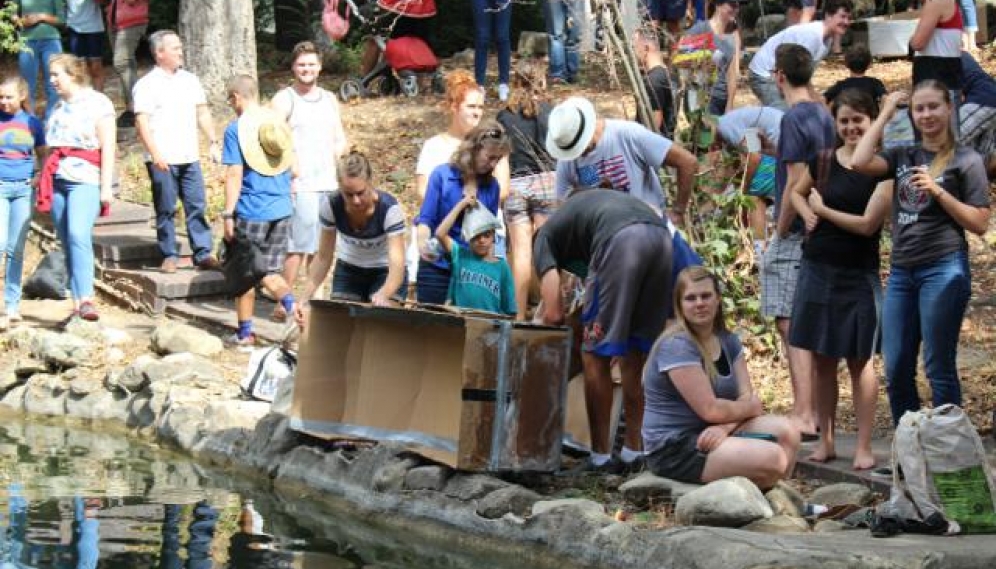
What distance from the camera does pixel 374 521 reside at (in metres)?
8.73

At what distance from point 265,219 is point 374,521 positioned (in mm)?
3643

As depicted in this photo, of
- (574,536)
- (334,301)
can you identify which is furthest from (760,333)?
(574,536)

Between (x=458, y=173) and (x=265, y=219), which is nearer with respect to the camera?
(x=458, y=173)

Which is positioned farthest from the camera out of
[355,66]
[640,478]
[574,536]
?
[355,66]

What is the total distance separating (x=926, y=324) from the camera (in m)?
8.20

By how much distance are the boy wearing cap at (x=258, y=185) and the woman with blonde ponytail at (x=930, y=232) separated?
15.0 feet

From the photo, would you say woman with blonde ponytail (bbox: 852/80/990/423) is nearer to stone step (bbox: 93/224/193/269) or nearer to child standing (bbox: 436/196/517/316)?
child standing (bbox: 436/196/517/316)

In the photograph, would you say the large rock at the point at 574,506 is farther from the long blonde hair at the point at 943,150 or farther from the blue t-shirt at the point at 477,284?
the long blonde hair at the point at 943,150

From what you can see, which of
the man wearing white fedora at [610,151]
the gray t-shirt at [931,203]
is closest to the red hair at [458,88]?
the man wearing white fedora at [610,151]

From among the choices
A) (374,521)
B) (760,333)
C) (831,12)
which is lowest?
(374,521)

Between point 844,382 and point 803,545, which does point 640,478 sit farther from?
point 844,382

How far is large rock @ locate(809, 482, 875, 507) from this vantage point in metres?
7.98

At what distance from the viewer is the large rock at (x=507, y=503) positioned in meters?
8.08

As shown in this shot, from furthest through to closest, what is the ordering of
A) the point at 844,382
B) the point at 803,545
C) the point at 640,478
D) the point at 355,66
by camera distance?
the point at 355,66 < the point at 844,382 < the point at 640,478 < the point at 803,545
